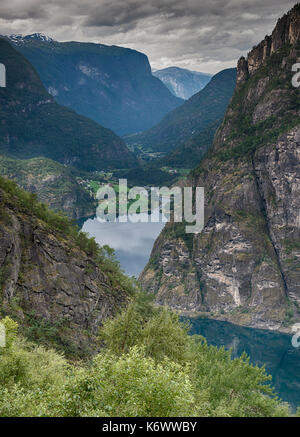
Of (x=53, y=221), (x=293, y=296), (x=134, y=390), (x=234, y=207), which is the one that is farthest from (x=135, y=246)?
(x=134, y=390)

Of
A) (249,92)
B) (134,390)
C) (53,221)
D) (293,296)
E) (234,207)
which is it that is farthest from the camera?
(249,92)

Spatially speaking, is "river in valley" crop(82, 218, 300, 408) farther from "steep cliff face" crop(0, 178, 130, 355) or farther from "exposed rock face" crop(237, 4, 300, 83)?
"exposed rock face" crop(237, 4, 300, 83)

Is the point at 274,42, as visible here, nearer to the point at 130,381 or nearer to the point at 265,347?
the point at 265,347

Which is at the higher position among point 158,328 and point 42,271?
point 42,271

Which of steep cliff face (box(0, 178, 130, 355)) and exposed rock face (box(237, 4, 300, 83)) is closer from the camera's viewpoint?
steep cliff face (box(0, 178, 130, 355))

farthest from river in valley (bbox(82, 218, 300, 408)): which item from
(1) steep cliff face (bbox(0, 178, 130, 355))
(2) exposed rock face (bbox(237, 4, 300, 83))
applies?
(2) exposed rock face (bbox(237, 4, 300, 83))
